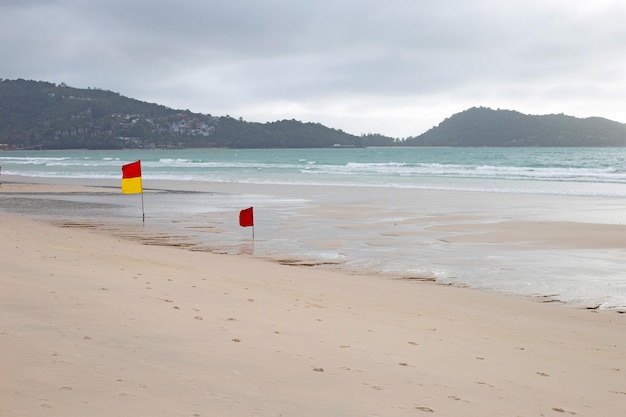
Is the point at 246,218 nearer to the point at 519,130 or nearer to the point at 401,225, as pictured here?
the point at 401,225

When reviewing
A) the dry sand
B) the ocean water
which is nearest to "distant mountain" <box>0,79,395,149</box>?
the ocean water

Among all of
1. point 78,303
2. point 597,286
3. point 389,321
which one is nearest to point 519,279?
point 597,286

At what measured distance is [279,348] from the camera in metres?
5.00

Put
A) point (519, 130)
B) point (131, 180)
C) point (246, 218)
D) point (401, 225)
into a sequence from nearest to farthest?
point (246, 218) < point (131, 180) < point (401, 225) < point (519, 130)

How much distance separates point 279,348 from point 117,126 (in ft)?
555

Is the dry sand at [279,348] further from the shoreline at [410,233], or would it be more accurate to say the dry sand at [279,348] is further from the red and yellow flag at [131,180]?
the red and yellow flag at [131,180]

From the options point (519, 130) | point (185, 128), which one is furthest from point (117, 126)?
point (519, 130)

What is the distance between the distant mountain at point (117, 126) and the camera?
6132 inches

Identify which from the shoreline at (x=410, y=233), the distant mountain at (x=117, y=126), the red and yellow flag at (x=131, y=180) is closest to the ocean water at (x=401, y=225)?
the shoreline at (x=410, y=233)

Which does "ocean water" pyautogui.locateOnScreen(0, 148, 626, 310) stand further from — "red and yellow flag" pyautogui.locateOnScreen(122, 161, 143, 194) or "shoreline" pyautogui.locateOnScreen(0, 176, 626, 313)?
"red and yellow flag" pyautogui.locateOnScreen(122, 161, 143, 194)

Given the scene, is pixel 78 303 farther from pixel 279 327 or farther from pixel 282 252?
pixel 282 252

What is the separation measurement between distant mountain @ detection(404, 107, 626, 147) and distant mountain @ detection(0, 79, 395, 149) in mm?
29871

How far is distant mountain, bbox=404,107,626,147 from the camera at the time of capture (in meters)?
140

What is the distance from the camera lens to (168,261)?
10.1 metres
